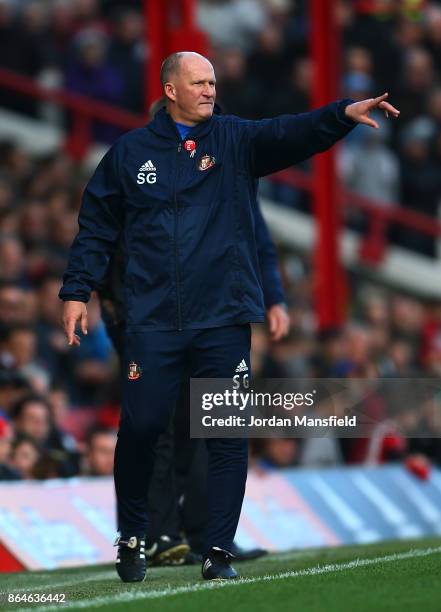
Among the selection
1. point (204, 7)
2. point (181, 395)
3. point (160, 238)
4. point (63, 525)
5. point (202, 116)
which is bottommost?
point (63, 525)

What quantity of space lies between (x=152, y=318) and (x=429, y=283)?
437 inches

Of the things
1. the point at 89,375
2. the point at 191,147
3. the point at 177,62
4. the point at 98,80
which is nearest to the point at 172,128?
the point at 191,147

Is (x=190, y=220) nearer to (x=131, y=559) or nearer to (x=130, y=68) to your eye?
(x=131, y=559)

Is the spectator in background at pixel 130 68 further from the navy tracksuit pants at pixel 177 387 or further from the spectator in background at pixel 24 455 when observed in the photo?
the navy tracksuit pants at pixel 177 387

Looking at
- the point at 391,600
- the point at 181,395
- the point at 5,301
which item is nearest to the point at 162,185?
the point at 181,395

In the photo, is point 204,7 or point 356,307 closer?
point 356,307

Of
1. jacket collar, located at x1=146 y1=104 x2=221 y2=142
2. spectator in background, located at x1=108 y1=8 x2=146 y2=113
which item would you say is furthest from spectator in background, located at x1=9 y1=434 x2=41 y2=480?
spectator in background, located at x1=108 y1=8 x2=146 y2=113

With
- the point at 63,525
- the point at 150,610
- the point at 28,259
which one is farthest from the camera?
the point at 28,259

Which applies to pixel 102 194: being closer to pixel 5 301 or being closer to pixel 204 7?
pixel 5 301

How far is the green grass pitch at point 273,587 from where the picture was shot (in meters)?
5.49

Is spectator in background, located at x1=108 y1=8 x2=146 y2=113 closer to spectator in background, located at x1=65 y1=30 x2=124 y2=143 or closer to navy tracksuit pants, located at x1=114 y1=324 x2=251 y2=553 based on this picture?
spectator in background, located at x1=65 y1=30 x2=124 y2=143

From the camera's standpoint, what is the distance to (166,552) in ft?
24.9

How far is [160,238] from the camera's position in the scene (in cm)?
643

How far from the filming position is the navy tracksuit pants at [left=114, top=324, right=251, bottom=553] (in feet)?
20.9
